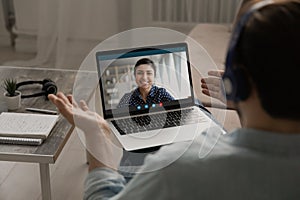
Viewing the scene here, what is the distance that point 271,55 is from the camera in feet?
2.16

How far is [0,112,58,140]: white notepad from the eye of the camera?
172 centimetres

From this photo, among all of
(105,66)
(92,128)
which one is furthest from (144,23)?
(92,128)

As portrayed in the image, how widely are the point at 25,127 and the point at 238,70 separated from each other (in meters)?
1.21

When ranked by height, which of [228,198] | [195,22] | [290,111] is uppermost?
[290,111]

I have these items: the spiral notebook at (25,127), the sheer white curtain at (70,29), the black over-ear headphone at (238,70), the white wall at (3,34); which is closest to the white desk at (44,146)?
the spiral notebook at (25,127)

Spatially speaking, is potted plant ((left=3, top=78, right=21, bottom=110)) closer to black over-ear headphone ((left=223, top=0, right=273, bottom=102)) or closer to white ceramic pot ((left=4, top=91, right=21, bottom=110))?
white ceramic pot ((left=4, top=91, right=21, bottom=110))

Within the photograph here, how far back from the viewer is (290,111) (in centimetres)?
69

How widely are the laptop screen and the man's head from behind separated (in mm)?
847

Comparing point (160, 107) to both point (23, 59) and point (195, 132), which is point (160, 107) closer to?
point (195, 132)

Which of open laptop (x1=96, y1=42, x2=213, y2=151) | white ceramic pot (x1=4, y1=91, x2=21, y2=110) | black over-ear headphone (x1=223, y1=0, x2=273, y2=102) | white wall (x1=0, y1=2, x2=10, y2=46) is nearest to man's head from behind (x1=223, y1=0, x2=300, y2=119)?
black over-ear headphone (x1=223, y1=0, x2=273, y2=102)

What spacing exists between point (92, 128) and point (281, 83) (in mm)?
448

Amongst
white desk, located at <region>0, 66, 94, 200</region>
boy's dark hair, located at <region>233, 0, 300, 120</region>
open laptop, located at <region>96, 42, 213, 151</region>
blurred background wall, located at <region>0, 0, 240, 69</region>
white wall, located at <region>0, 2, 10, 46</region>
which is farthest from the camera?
white wall, located at <region>0, 2, 10, 46</region>

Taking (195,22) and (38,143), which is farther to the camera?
(195,22)

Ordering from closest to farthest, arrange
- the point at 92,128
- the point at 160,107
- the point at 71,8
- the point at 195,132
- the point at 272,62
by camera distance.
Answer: the point at 272,62 → the point at 92,128 → the point at 195,132 → the point at 160,107 → the point at 71,8
